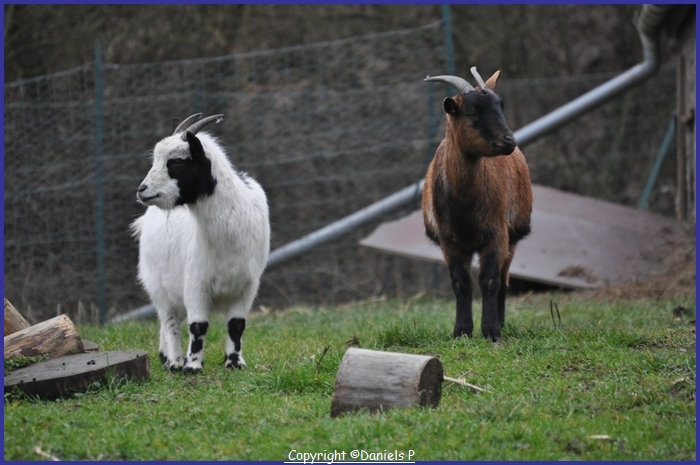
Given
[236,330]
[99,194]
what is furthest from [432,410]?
[99,194]

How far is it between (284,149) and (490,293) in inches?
310

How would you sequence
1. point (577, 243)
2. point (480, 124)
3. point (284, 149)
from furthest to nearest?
point (284, 149), point (577, 243), point (480, 124)

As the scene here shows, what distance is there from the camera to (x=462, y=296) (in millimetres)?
Result: 6922

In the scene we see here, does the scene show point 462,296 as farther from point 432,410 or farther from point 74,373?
point 74,373

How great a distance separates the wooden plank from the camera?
35.1 ft

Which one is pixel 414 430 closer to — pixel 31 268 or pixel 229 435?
pixel 229 435

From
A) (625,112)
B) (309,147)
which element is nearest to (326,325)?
(309,147)

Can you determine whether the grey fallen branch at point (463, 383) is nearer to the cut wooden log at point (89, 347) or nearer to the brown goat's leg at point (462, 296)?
the brown goat's leg at point (462, 296)

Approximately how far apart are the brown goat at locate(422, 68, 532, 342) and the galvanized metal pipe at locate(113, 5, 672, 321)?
4.73 meters

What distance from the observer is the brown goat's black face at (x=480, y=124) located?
6.34 meters

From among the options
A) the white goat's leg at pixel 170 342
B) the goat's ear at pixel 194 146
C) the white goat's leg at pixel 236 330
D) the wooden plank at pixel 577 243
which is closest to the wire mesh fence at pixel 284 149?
the wooden plank at pixel 577 243

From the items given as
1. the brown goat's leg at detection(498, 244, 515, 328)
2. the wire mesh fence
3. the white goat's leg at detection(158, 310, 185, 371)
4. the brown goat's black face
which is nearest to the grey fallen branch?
the brown goat's black face

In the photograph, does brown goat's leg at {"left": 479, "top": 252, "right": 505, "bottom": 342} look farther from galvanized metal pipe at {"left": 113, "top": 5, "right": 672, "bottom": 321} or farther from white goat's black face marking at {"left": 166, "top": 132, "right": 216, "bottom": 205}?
galvanized metal pipe at {"left": 113, "top": 5, "right": 672, "bottom": 321}

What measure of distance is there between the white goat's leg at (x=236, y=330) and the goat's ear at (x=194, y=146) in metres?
0.98
